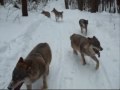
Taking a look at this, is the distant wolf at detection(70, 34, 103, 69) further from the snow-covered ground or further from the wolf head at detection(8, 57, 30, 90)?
the wolf head at detection(8, 57, 30, 90)

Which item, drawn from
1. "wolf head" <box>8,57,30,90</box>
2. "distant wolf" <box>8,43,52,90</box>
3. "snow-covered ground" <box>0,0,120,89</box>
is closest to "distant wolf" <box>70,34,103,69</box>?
"snow-covered ground" <box>0,0,120,89</box>

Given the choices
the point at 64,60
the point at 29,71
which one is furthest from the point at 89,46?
the point at 29,71

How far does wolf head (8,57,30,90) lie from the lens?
475cm

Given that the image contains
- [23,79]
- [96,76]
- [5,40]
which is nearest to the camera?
[23,79]

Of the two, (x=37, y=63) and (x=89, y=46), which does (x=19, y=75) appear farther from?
(x=89, y=46)

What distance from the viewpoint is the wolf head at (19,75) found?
15.6 feet

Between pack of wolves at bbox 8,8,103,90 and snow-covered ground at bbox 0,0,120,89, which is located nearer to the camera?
pack of wolves at bbox 8,8,103,90

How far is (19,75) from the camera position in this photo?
4.79 metres

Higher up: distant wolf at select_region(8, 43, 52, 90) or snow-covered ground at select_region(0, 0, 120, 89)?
distant wolf at select_region(8, 43, 52, 90)

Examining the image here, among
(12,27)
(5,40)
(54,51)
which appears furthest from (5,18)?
(54,51)

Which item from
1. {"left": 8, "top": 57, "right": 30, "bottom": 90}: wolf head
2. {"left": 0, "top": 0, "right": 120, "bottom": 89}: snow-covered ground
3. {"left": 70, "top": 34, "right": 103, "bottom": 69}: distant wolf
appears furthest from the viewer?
{"left": 70, "top": 34, "right": 103, "bottom": 69}: distant wolf

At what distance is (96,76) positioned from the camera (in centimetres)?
697

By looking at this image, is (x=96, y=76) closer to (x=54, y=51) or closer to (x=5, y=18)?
(x=54, y=51)

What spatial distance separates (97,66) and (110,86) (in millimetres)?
1254
